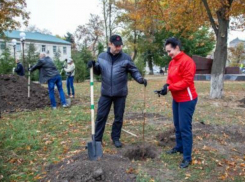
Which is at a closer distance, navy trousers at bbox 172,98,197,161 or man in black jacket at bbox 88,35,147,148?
navy trousers at bbox 172,98,197,161

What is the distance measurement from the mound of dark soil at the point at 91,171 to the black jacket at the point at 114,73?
53.5 inches

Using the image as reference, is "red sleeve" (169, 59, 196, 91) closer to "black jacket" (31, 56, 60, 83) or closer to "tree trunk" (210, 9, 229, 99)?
"black jacket" (31, 56, 60, 83)

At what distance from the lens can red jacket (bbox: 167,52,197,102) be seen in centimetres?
386

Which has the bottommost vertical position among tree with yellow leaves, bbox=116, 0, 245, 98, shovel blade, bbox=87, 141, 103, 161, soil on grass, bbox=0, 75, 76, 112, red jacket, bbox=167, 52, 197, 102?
shovel blade, bbox=87, 141, 103, 161

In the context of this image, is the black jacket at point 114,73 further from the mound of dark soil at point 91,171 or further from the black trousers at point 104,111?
the mound of dark soil at point 91,171

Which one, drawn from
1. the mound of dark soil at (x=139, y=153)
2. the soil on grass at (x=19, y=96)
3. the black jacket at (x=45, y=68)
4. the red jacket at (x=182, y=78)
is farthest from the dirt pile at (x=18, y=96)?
the red jacket at (x=182, y=78)

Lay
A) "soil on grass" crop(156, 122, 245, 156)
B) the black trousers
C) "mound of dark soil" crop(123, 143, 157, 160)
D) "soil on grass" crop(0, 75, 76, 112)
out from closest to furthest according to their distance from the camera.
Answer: "mound of dark soil" crop(123, 143, 157, 160), the black trousers, "soil on grass" crop(156, 122, 245, 156), "soil on grass" crop(0, 75, 76, 112)

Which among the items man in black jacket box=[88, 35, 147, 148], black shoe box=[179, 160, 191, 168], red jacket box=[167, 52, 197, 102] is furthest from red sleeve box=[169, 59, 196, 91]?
black shoe box=[179, 160, 191, 168]

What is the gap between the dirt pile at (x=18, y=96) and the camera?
958 centimetres

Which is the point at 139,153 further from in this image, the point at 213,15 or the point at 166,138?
the point at 213,15

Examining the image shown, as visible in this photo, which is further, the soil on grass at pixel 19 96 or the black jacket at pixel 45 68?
the soil on grass at pixel 19 96

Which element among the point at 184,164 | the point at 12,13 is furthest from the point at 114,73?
the point at 12,13

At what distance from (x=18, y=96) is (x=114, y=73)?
6.83 meters

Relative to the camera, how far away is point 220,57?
1154 centimetres
